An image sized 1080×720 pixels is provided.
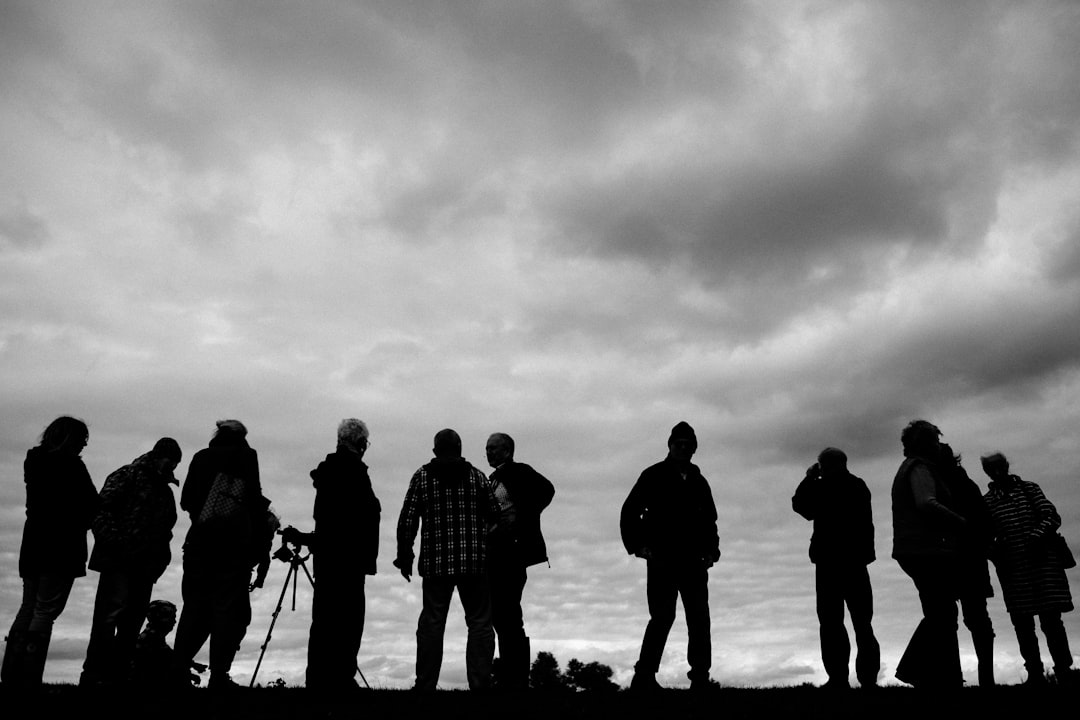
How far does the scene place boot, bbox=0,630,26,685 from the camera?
24.0ft

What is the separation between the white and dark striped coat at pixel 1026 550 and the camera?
9.33m

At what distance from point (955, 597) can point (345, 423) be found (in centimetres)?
565

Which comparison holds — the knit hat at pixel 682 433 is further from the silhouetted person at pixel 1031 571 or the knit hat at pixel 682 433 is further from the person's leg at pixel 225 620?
the person's leg at pixel 225 620

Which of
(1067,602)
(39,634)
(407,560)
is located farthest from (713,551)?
(39,634)

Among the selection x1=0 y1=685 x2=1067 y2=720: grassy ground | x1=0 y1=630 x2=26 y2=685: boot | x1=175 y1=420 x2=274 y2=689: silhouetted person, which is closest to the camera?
x1=0 y1=685 x2=1067 y2=720: grassy ground

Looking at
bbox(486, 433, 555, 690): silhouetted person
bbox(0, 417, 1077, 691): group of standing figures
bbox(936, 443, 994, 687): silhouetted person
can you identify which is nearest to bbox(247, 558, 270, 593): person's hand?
bbox(0, 417, 1077, 691): group of standing figures

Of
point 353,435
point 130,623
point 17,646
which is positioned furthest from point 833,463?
point 17,646

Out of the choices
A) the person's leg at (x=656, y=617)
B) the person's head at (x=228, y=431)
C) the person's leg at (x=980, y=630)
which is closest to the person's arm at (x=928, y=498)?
the person's leg at (x=980, y=630)

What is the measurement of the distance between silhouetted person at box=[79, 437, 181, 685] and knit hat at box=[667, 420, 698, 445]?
5.01 meters

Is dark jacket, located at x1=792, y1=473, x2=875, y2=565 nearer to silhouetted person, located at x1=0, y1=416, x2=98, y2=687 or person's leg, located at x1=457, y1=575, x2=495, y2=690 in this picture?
person's leg, located at x1=457, y1=575, x2=495, y2=690

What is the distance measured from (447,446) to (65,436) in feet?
11.1

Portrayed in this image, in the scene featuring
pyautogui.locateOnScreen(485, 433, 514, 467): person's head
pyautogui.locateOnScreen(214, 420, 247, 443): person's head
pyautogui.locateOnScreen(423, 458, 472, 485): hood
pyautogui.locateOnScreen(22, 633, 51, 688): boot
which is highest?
pyautogui.locateOnScreen(485, 433, 514, 467): person's head

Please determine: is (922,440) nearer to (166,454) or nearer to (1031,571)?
(1031,571)

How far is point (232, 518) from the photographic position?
805 centimetres
